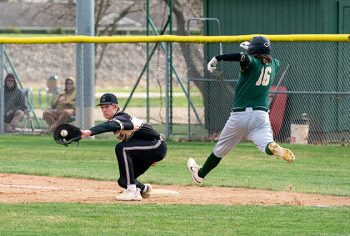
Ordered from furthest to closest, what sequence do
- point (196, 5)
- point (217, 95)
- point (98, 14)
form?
point (98, 14), point (196, 5), point (217, 95)

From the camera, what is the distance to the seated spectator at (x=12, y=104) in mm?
20000

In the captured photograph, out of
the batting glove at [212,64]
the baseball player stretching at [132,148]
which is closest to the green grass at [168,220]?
the baseball player stretching at [132,148]

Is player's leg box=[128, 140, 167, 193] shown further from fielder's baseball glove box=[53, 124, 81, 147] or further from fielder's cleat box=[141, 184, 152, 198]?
fielder's baseball glove box=[53, 124, 81, 147]

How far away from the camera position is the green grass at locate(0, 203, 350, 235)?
29.8 ft

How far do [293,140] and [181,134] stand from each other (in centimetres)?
246

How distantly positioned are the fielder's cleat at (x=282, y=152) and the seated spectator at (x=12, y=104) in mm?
9707

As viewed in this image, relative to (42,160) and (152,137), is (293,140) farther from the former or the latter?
(152,137)

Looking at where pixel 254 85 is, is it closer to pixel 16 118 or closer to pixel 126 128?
pixel 126 128

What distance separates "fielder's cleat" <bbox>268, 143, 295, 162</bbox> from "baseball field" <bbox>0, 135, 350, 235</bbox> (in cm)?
50

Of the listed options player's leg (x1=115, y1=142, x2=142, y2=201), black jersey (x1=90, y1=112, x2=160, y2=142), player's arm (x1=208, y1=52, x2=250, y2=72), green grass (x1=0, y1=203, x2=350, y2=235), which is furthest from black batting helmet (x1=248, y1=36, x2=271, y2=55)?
green grass (x1=0, y1=203, x2=350, y2=235)

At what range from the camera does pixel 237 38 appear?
58.3 ft

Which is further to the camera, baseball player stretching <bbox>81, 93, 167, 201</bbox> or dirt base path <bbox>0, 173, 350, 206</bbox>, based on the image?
dirt base path <bbox>0, 173, 350, 206</bbox>

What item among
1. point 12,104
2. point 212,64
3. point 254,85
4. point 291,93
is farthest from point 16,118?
point 212,64

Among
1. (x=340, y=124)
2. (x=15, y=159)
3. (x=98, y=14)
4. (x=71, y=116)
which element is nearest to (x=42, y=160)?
(x=15, y=159)
